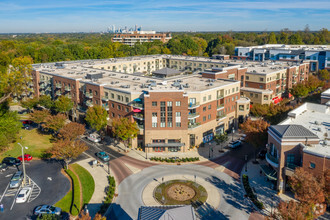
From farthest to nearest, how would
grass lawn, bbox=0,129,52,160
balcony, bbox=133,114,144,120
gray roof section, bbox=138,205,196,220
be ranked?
grass lawn, bbox=0,129,52,160 < balcony, bbox=133,114,144,120 < gray roof section, bbox=138,205,196,220

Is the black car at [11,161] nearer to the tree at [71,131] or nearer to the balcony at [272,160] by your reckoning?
the tree at [71,131]

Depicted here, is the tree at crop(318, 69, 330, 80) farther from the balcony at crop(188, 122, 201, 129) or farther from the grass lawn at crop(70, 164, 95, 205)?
the grass lawn at crop(70, 164, 95, 205)

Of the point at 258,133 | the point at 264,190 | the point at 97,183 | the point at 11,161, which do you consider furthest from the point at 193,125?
the point at 11,161

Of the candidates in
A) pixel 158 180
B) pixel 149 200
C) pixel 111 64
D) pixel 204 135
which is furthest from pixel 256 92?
pixel 111 64

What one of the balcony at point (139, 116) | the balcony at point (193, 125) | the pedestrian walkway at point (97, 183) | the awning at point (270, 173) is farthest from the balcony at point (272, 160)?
the pedestrian walkway at point (97, 183)

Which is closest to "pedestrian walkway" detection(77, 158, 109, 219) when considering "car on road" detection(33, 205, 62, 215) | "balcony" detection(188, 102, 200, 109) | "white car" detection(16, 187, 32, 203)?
"car on road" detection(33, 205, 62, 215)

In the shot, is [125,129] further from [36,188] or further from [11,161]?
[11,161]

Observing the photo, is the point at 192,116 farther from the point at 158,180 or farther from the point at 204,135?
the point at 158,180
